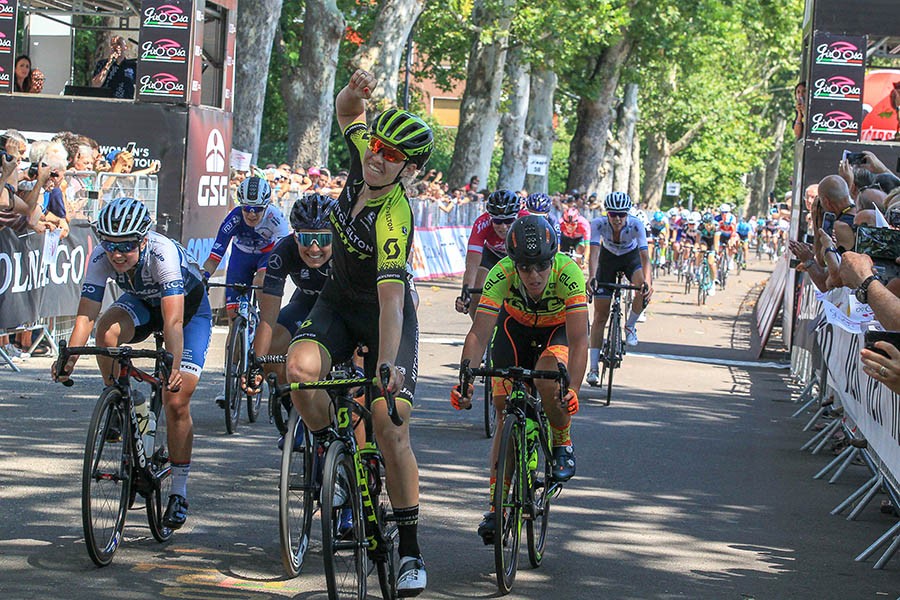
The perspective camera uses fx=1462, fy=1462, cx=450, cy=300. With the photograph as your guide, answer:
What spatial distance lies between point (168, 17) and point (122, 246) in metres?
11.1

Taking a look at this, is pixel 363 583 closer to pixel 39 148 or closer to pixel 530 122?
pixel 39 148

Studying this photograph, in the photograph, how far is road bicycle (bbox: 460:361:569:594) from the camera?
7.02m

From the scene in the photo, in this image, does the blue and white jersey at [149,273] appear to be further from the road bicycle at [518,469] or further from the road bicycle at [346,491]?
the road bicycle at [518,469]

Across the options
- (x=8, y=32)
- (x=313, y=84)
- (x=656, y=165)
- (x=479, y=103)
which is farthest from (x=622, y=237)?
(x=656, y=165)

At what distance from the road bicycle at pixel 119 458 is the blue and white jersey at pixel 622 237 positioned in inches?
352

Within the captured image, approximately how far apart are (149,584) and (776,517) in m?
4.41

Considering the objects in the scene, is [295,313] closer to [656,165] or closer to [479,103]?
[479,103]

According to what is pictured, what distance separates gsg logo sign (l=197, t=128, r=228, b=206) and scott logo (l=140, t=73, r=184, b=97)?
100 centimetres

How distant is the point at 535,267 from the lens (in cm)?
766

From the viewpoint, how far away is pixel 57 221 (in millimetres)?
14961

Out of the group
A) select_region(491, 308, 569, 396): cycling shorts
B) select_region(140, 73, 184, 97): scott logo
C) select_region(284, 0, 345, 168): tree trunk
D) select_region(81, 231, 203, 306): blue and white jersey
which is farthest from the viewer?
select_region(284, 0, 345, 168): tree trunk

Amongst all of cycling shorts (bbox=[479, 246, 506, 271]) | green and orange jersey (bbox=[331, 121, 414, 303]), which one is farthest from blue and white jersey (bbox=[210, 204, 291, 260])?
green and orange jersey (bbox=[331, 121, 414, 303])

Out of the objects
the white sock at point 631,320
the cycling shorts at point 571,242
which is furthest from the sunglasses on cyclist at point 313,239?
the cycling shorts at point 571,242

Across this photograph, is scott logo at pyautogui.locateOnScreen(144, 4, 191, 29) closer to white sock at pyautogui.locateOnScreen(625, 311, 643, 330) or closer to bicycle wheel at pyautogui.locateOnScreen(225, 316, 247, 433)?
white sock at pyautogui.locateOnScreen(625, 311, 643, 330)
